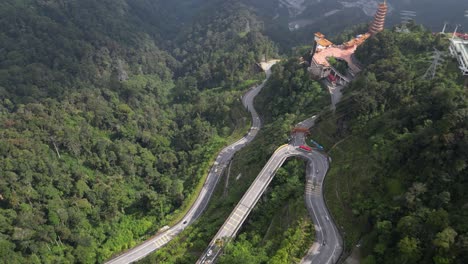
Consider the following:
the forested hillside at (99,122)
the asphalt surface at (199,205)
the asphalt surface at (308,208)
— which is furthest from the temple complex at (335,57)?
the forested hillside at (99,122)

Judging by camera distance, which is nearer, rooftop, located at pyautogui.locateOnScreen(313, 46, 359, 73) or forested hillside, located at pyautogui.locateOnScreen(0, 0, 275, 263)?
forested hillside, located at pyautogui.locateOnScreen(0, 0, 275, 263)

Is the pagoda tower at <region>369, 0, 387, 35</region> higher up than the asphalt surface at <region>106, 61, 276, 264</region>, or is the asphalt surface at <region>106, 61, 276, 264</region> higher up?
the pagoda tower at <region>369, 0, 387, 35</region>

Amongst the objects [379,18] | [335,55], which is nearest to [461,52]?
[335,55]

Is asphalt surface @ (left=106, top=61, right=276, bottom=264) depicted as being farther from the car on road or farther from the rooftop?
the rooftop

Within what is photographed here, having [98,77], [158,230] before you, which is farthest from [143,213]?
[98,77]

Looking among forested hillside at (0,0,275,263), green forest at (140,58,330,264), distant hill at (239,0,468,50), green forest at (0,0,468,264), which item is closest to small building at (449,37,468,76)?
green forest at (0,0,468,264)

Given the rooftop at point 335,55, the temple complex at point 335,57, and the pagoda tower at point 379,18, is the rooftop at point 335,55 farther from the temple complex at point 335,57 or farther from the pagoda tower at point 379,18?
the pagoda tower at point 379,18

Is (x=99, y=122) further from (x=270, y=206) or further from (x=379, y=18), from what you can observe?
(x=379, y=18)
